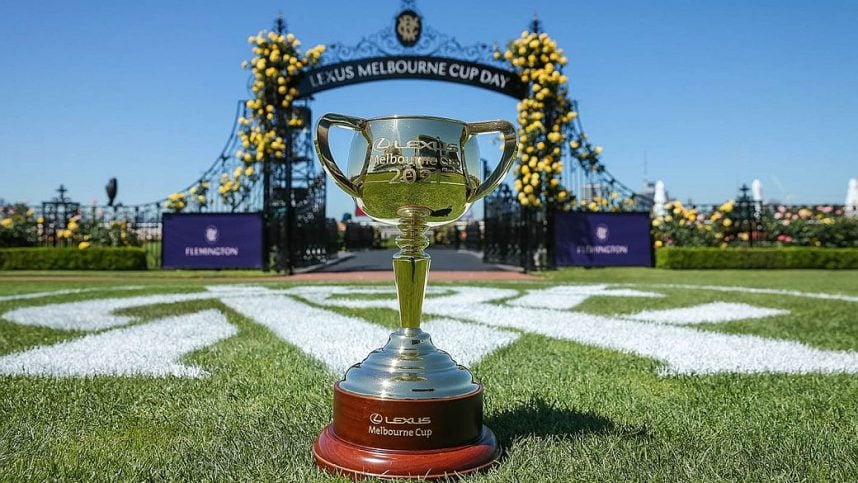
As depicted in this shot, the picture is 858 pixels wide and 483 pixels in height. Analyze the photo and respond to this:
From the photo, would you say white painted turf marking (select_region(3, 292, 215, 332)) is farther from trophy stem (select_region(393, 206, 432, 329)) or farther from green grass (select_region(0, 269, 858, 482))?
trophy stem (select_region(393, 206, 432, 329))

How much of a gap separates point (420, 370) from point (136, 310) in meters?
4.56

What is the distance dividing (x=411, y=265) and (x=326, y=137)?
433 mm

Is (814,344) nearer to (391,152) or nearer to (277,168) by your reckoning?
(391,152)

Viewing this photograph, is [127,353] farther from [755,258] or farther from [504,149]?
[755,258]

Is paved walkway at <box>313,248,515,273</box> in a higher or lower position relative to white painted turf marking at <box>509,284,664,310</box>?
higher

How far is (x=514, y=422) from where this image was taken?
2043mm

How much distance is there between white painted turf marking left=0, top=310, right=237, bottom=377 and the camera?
286 cm

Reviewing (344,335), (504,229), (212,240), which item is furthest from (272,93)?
(344,335)

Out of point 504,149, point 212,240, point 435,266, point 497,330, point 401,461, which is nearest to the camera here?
point 401,461

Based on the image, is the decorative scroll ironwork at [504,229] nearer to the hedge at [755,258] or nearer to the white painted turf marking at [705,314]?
the hedge at [755,258]

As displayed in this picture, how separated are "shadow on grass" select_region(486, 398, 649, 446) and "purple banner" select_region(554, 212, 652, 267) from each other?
10213 mm

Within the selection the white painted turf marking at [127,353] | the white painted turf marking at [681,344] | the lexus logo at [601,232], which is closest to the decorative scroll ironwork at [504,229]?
the lexus logo at [601,232]

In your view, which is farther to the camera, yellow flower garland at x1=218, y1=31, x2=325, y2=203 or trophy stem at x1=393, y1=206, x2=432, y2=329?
yellow flower garland at x1=218, y1=31, x2=325, y2=203

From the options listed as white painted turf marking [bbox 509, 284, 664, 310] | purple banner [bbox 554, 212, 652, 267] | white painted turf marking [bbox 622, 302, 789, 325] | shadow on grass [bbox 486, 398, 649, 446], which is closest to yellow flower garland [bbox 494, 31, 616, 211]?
purple banner [bbox 554, 212, 652, 267]
